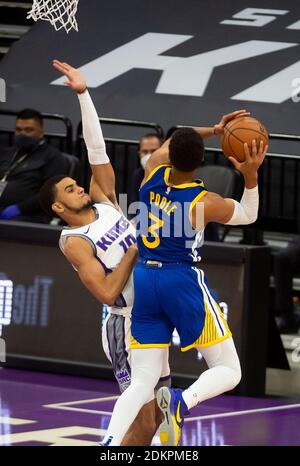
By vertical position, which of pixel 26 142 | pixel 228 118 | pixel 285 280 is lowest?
pixel 285 280

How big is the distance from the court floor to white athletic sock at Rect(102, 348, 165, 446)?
1.18 metres

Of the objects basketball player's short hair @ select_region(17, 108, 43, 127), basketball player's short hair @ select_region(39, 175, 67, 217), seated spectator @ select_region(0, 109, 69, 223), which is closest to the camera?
basketball player's short hair @ select_region(39, 175, 67, 217)

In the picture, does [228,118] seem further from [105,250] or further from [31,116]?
[31,116]

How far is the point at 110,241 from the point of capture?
26.4 feet

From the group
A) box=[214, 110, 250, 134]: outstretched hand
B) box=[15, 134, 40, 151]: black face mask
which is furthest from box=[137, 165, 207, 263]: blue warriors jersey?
box=[15, 134, 40, 151]: black face mask

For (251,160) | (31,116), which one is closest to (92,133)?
(251,160)

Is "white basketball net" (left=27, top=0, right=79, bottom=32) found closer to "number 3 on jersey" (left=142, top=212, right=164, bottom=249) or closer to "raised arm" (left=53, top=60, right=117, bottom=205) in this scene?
"raised arm" (left=53, top=60, right=117, bottom=205)

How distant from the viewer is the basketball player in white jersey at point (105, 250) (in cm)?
792

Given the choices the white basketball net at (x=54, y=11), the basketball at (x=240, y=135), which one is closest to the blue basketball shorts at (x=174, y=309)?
the basketball at (x=240, y=135)

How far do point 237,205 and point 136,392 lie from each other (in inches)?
51.3

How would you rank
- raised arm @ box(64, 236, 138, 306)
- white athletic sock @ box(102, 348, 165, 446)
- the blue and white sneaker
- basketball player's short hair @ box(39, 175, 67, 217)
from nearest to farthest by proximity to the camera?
the blue and white sneaker → white athletic sock @ box(102, 348, 165, 446) → raised arm @ box(64, 236, 138, 306) → basketball player's short hair @ box(39, 175, 67, 217)

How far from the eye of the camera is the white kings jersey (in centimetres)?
801

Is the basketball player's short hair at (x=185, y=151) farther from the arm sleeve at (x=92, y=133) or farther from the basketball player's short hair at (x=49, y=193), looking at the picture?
the basketball player's short hair at (x=49, y=193)
